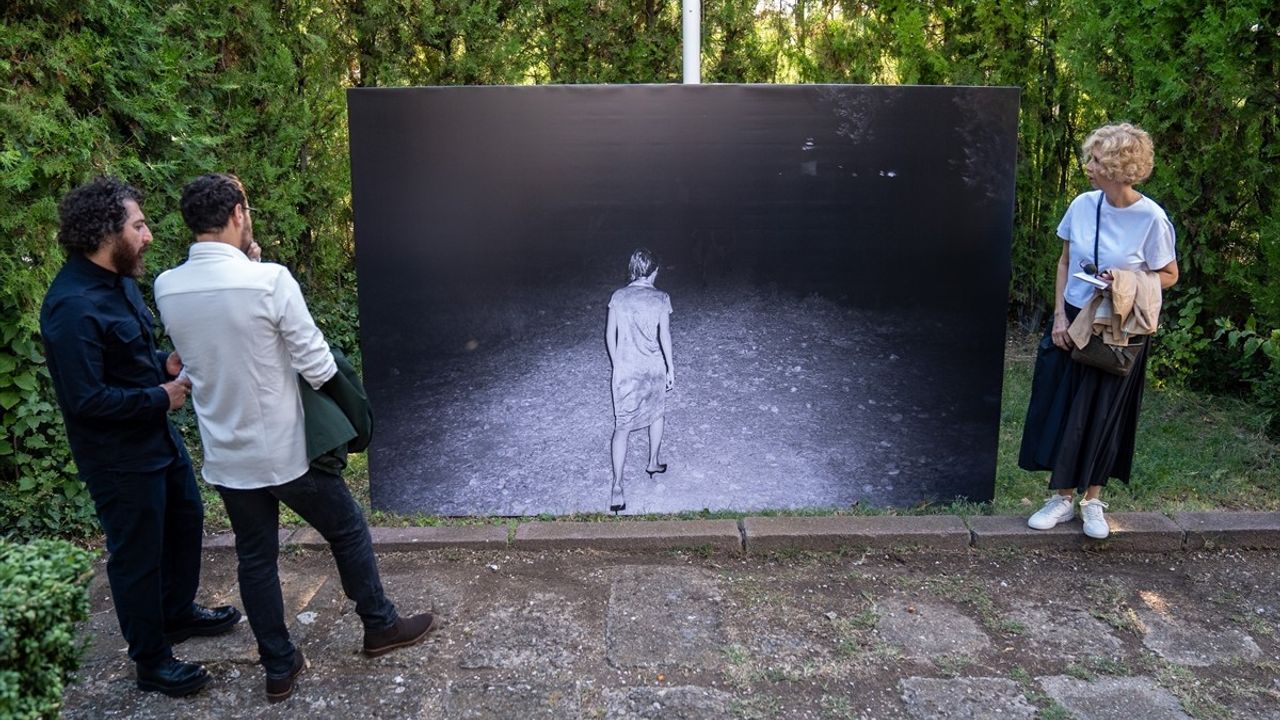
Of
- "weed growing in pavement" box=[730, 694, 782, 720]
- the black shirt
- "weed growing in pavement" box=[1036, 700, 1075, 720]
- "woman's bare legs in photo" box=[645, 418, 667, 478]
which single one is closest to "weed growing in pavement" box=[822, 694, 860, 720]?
"weed growing in pavement" box=[730, 694, 782, 720]

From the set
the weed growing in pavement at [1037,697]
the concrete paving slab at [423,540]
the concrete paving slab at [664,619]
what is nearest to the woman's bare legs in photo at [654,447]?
the concrete paving slab at [664,619]

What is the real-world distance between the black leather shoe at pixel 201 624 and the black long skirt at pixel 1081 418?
140 inches

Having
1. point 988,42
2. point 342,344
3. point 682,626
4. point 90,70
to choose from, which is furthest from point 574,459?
point 988,42

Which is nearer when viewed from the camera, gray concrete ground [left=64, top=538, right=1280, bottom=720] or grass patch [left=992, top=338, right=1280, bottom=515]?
gray concrete ground [left=64, top=538, right=1280, bottom=720]

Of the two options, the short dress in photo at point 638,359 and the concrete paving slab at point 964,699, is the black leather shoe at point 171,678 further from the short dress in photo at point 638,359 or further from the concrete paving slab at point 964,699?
the concrete paving slab at point 964,699

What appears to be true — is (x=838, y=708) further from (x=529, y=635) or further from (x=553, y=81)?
(x=553, y=81)

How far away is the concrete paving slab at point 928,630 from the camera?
3465 millimetres

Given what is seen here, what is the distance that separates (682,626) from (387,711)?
1.16 m

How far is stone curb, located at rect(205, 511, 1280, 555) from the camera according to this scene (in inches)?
168

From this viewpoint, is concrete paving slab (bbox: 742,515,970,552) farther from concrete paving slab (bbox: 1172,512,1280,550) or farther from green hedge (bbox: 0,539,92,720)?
green hedge (bbox: 0,539,92,720)

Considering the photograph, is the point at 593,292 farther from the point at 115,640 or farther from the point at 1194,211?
the point at 1194,211

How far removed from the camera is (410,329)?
449cm

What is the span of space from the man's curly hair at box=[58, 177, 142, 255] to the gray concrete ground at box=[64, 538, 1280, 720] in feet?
5.20

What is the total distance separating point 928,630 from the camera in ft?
11.8
